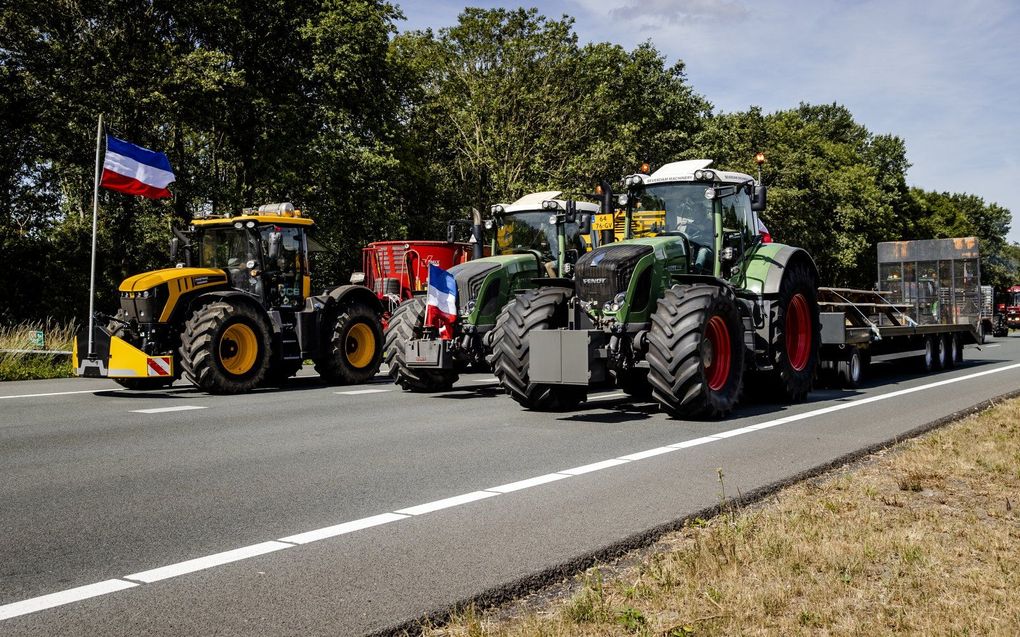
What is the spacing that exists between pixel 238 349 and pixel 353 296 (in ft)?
9.11

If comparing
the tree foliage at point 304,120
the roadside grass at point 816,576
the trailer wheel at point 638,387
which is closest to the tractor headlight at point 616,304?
the trailer wheel at point 638,387

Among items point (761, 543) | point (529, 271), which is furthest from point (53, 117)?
point (761, 543)

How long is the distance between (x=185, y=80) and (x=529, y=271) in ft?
53.9

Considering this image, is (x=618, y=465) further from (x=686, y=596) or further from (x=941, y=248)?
(x=941, y=248)

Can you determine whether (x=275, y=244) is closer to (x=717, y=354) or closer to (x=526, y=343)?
(x=526, y=343)

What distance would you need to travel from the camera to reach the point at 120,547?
17.0 ft

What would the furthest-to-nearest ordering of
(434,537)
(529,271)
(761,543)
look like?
(529,271) < (434,537) < (761,543)

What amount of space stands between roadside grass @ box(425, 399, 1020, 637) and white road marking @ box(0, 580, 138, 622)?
1681mm

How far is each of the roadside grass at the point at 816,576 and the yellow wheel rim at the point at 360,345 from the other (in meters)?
10.9

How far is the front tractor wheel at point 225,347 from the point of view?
1381cm

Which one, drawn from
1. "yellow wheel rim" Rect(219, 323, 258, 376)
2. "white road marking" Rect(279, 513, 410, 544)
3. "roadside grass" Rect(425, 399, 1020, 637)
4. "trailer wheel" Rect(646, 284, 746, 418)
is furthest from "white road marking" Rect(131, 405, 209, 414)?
"roadside grass" Rect(425, 399, 1020, 637)

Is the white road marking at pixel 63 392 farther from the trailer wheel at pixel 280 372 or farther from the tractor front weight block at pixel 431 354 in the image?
the tractor front weight block at pixel 431 354

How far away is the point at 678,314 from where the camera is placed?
34.2 feet

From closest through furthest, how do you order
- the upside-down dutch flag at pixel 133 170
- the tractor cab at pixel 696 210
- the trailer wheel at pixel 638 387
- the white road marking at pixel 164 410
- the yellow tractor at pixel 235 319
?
the white road marking at pixel 164 410 → the tractor cab at pixel 696 210 → the trailer wheel at pixel 638 387 → the yellow tractor at pixel 235 319 → the upside-down dutch flag at pixel 133 170
